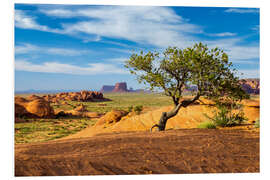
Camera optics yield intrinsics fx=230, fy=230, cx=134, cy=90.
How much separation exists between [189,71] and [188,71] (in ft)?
0.13

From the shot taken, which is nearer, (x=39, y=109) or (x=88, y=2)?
(x=88, y=2)

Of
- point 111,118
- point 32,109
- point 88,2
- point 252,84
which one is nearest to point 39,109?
point 32,109

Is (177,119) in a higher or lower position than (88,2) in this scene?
lower

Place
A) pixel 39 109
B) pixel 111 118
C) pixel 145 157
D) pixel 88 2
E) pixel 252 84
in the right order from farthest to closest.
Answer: pixel 252 84, pixel 39 109, pixel 111 118, pixel 88 2, pixel 145 157

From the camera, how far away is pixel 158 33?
10.0 metres

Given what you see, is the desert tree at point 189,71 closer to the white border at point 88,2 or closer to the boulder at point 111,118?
the white border at point 88,2

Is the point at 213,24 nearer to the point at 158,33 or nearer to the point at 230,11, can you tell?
the point at 230,11

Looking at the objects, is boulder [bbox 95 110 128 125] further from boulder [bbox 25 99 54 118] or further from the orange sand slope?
boulder [bbox 25 99 54 118]

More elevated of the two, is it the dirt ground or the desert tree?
the desert tree

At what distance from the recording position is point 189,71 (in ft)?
30.1

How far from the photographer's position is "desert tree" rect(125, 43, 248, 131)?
8.76 meters

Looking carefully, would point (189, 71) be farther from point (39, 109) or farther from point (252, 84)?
point (39, 109)

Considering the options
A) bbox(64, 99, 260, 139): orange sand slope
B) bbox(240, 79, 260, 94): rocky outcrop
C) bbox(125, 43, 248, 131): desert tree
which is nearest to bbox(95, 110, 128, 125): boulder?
bbox(64, 99, 260, 139): orange sand slope
